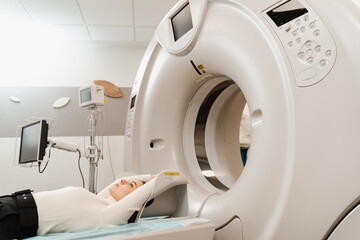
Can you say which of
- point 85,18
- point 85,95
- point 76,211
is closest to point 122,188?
point 76,211

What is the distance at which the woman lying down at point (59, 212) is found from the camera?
81cm

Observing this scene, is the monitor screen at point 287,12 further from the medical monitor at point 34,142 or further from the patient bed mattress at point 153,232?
the medical monitor at point 34,142

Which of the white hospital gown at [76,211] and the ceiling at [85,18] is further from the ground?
the ceiling at [85,18]

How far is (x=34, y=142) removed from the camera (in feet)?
6.61

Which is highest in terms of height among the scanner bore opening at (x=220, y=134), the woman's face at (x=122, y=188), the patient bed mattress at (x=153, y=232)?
the scanner bore opening at (x=220, y=134)

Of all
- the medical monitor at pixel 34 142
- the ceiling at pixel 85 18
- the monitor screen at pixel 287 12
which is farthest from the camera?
the ceiling at pixel 85 18

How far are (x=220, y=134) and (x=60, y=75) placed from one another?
2.20 meters

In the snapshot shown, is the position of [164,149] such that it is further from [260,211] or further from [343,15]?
[343,15]

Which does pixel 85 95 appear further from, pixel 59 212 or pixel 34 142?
pixel 59 212

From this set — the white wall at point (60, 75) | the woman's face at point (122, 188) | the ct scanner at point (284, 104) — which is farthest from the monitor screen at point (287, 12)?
the white wall at point (60, 75)

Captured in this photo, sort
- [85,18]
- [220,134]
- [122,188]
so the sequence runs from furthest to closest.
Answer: [85,18]
[220,134]
[122,188]

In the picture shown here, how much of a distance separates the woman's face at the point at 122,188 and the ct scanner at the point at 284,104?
196mm

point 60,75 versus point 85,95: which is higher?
point 60,75

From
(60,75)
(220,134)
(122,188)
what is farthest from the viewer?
(60,75)
